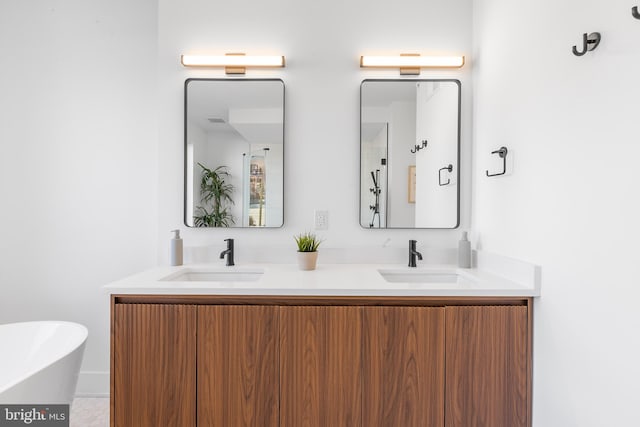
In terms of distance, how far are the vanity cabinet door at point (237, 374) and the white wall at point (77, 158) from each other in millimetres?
1097

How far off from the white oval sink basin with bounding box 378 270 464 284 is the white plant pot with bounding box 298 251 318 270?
354 mm

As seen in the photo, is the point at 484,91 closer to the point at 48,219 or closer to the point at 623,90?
the point at 623,90

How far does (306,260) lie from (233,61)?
117 centimetres

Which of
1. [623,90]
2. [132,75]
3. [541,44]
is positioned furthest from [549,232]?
[132,75]

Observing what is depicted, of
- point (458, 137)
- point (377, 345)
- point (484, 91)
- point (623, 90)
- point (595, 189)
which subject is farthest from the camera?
point (458, 137)

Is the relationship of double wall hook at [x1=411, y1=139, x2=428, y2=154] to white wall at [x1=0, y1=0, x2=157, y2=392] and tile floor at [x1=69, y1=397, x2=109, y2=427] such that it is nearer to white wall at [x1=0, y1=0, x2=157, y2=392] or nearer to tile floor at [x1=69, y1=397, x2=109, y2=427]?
white wall at [x1=0, y1=0, x2=157, y2=392]

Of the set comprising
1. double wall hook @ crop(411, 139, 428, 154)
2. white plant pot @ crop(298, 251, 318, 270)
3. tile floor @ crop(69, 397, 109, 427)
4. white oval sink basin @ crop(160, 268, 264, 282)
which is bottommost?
tile floor @ crop(69, 397, 109, 427)

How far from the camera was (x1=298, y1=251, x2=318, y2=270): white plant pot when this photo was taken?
1.91m

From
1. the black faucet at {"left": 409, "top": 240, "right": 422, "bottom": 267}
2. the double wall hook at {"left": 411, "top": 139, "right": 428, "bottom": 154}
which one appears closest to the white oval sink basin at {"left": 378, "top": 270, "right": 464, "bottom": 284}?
the black faucet at {"left": 409, "top": 240, "right": 422, "bottom": 267}

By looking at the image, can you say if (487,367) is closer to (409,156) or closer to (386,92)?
(409,156)

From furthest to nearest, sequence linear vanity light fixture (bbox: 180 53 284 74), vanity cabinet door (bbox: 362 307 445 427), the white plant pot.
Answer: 1. linear vanity light fixture (bbox: 180 53 284 74)
2. the white plant pot
3. vanity cabinet door (bbox: 362 307 445 427)

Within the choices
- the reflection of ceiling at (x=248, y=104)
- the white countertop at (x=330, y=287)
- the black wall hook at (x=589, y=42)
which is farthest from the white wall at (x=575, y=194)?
the reflection of ceiling at (x=248, y=104)

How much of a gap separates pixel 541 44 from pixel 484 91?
1.71ft

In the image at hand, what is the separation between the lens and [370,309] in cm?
150
